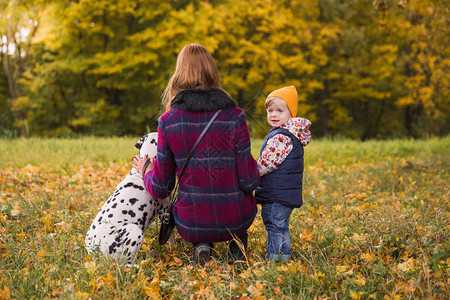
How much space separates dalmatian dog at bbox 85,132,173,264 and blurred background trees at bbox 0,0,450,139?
42.9 ft

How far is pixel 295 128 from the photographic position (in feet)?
9.77

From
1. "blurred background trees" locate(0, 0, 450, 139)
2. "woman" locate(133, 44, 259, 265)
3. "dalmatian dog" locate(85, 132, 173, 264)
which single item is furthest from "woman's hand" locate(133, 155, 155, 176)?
"blurred background trees" locate(0, 0, 450, 139)

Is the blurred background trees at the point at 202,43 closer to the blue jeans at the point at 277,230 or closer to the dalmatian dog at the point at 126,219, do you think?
the dalmatian dog at the point at 126,219

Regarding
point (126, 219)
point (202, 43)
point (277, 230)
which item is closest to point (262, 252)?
point (277, 230)

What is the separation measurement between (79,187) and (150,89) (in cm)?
1426

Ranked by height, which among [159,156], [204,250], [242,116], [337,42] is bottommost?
[204,250]

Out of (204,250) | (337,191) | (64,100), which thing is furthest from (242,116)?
(64,100)

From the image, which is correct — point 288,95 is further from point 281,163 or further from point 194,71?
point 194,71

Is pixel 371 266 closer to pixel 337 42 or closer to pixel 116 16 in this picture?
pixel 116 16

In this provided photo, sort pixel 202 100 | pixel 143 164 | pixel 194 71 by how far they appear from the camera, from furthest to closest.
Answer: pixel 143 164 < pixel 194 71 < pixel 202 100

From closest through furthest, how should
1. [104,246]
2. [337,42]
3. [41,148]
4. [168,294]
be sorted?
[168,294], [104,246], [41,148], [337,42]

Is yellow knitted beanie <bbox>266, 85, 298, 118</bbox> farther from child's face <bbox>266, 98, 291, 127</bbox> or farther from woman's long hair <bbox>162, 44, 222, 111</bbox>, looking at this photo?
woman's long hair <bbox>162, 44, 222, 111</bbox>

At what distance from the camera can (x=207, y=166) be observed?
277 centimetres

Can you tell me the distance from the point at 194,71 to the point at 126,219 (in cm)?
128
